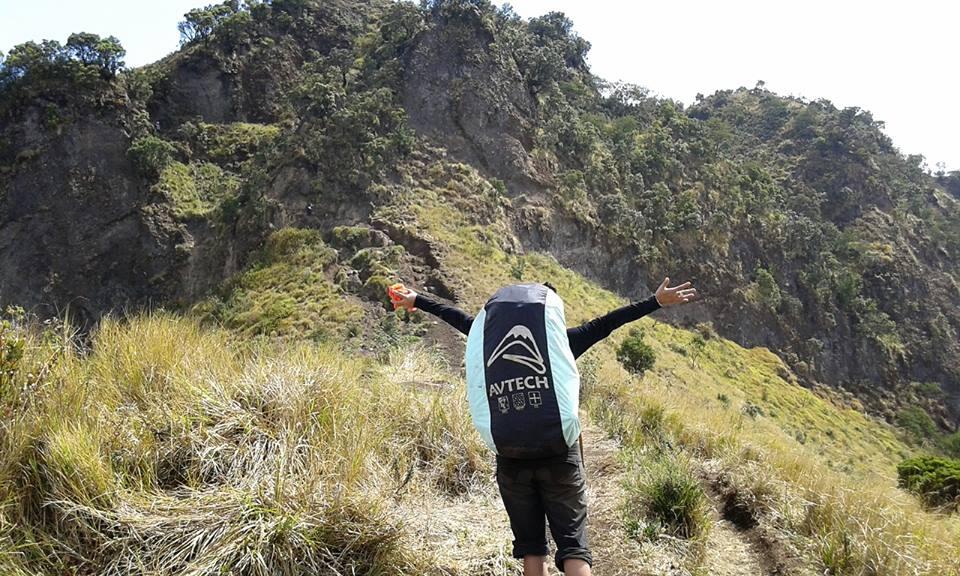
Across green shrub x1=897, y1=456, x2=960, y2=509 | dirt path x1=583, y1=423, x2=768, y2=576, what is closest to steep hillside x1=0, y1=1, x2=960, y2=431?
green shrub x1=897, y1=456, x2=960, y2=509

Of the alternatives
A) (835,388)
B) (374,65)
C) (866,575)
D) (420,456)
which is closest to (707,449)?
(866,575)

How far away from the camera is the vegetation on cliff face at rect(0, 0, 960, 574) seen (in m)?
3.21

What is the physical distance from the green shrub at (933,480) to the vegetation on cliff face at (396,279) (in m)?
0.15

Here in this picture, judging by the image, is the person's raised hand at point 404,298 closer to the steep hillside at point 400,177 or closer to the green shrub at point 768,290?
the steep hillside at point 400,177

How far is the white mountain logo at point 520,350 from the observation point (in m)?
2.74

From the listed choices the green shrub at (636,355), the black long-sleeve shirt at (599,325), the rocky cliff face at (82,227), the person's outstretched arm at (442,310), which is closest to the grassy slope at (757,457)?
the green shrub at (636,355)

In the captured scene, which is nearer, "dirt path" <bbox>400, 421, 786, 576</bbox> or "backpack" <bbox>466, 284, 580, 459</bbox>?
"backpack" <bbox>466, 284, 580, 459</bbox>

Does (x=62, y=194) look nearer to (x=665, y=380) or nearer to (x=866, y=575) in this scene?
(x=665, y=380)

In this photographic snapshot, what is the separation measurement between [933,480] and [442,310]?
11.5 m

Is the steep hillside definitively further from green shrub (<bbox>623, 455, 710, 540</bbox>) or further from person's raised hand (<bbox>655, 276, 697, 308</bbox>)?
person's raised hand (<bbox>655, 276, 697, 308</bbox>)

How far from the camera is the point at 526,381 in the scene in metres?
2.72

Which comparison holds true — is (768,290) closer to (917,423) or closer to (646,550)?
(917,423)

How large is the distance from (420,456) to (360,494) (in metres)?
1.45

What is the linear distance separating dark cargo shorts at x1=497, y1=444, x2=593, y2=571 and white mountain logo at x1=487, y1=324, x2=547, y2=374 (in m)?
0.45
